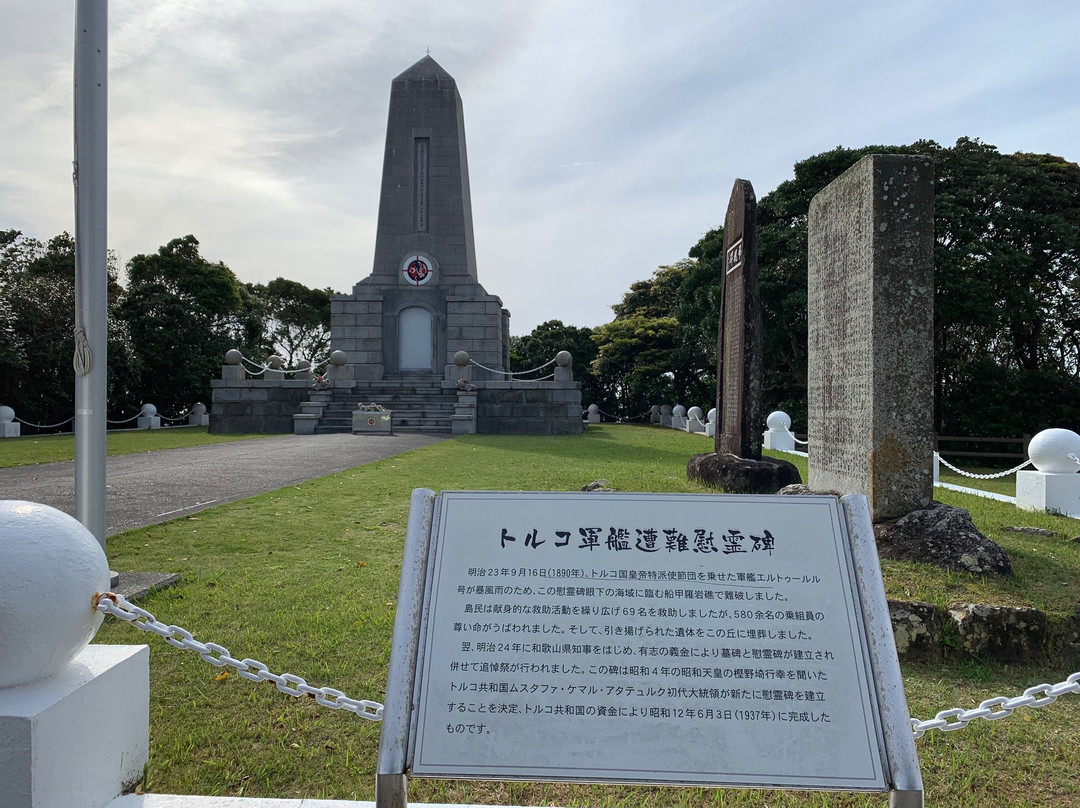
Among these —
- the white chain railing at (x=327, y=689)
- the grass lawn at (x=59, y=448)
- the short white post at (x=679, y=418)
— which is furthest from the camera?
the short white post at (x=679, y=418)

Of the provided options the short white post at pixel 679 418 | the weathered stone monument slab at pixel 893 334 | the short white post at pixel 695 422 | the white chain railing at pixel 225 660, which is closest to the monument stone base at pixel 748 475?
the weathered stone monument slab at pixel 893 334

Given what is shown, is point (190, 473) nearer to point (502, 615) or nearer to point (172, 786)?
point (172, 786)

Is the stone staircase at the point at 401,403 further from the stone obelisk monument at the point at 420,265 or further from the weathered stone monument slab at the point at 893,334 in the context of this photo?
the weathered stone monument slab at the point at 893,334

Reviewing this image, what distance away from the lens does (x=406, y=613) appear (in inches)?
73.5

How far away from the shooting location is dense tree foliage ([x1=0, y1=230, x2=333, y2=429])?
1870cm

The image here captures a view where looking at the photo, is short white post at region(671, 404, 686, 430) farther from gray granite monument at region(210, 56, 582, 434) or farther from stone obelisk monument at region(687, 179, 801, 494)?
stone obelisk monument at region(687, 179, 801, 494)

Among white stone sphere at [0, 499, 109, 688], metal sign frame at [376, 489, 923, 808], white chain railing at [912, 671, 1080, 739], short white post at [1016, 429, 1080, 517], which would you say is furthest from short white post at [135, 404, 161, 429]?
white chain railing at [912, 671, 1080, 739]

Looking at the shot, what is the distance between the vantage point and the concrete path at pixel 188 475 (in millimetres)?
6309

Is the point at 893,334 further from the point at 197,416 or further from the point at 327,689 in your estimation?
the point at 197,416

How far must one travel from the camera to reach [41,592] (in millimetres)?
1786

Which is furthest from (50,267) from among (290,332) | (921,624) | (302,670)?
(921,624)

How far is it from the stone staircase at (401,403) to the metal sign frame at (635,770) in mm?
15548

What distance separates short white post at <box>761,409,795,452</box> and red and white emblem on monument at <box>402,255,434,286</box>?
11104 millimetres

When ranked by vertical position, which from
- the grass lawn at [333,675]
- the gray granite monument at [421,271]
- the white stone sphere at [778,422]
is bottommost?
the grass lawn at [333,675]
